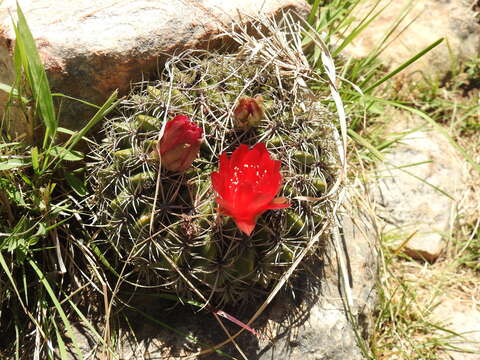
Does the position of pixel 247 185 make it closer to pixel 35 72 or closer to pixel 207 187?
pixel 207 187

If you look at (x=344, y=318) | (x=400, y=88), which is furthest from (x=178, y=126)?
(x=400, y=88)

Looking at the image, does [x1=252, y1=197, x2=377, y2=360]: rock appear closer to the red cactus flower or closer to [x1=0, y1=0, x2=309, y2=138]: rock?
the red cactus flower

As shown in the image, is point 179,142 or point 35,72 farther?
point 35,72

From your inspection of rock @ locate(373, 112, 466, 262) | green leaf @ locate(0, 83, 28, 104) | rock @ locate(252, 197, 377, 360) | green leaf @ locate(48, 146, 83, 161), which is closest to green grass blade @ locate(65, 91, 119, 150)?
green leaf @ locate(48, 146, 83, 161)

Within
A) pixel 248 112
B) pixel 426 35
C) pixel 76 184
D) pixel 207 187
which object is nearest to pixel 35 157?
pixel 76 184

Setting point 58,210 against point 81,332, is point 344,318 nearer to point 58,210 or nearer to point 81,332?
point 81,332

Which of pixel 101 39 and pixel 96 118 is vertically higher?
pixel 101 39
